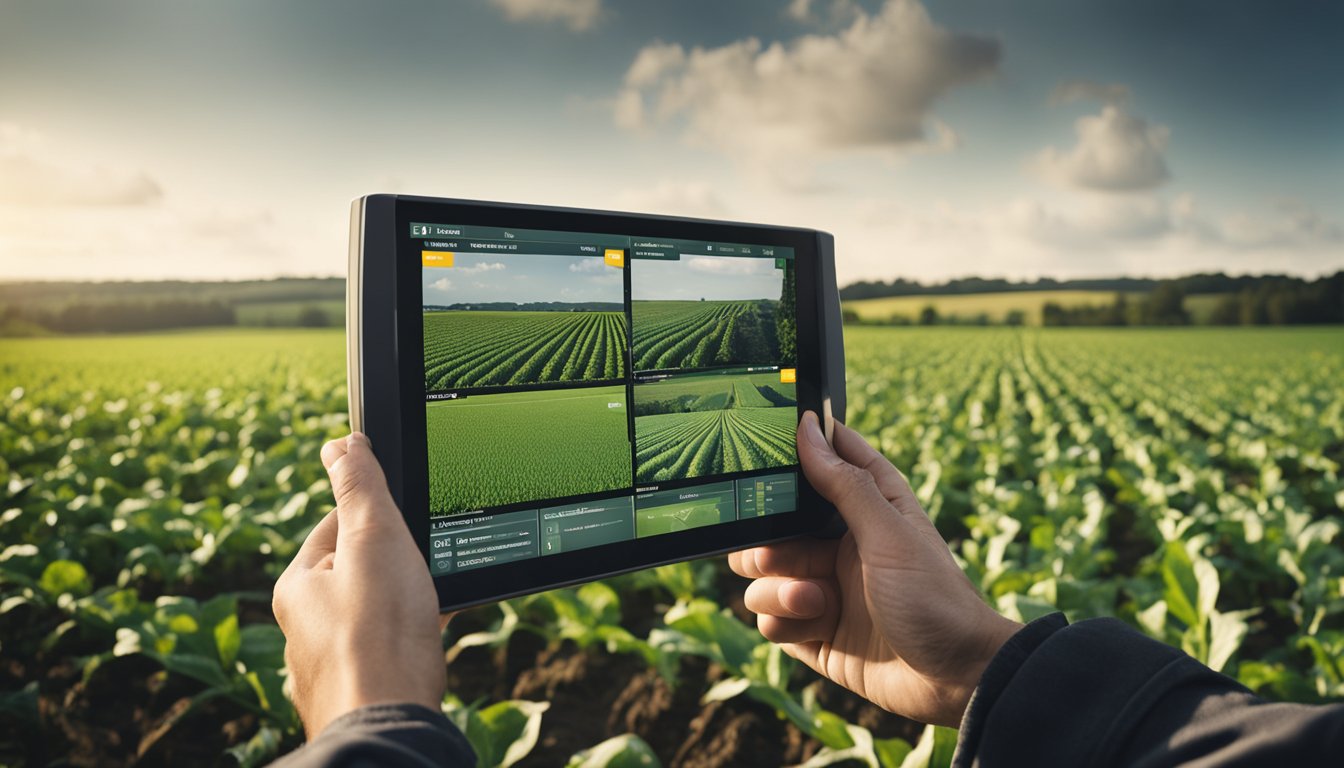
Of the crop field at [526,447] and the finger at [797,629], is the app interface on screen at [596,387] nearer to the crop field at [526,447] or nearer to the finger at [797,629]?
the crop field at [526,447]

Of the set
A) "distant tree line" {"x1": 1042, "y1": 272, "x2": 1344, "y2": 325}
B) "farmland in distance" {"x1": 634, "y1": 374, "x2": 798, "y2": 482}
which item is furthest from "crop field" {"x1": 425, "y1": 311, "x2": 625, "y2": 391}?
"distant tree line" {"x1": 1042, "y1": 272, "x2": 1344, "y2": 325}

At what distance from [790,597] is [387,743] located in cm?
140

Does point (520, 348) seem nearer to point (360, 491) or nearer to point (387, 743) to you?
point (360, 491)

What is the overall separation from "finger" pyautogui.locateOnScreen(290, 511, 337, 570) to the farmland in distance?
631 mm

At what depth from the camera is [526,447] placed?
163 cm

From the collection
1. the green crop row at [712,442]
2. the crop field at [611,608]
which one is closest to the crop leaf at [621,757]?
the crop field at [611,608]

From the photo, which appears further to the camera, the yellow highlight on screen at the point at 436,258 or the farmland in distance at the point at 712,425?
the farmland in distance at the point at 712,425

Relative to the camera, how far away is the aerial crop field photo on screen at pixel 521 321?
1.56 meters

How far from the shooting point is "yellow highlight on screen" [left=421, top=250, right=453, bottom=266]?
155cm

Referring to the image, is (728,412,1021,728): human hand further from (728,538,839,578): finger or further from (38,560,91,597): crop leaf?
(38,560,91,597): crop leaf

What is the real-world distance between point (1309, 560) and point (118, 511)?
811cm

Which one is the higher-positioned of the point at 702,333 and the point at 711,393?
the point at 702,333

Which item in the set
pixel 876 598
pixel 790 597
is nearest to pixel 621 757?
pixel 790 597

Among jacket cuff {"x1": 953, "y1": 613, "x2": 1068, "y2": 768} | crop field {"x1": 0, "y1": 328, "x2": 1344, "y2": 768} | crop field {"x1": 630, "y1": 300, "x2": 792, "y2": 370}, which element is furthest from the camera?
crop field {"x1": 0, "y1": 328, "x2": 1344, "y2": 768}
